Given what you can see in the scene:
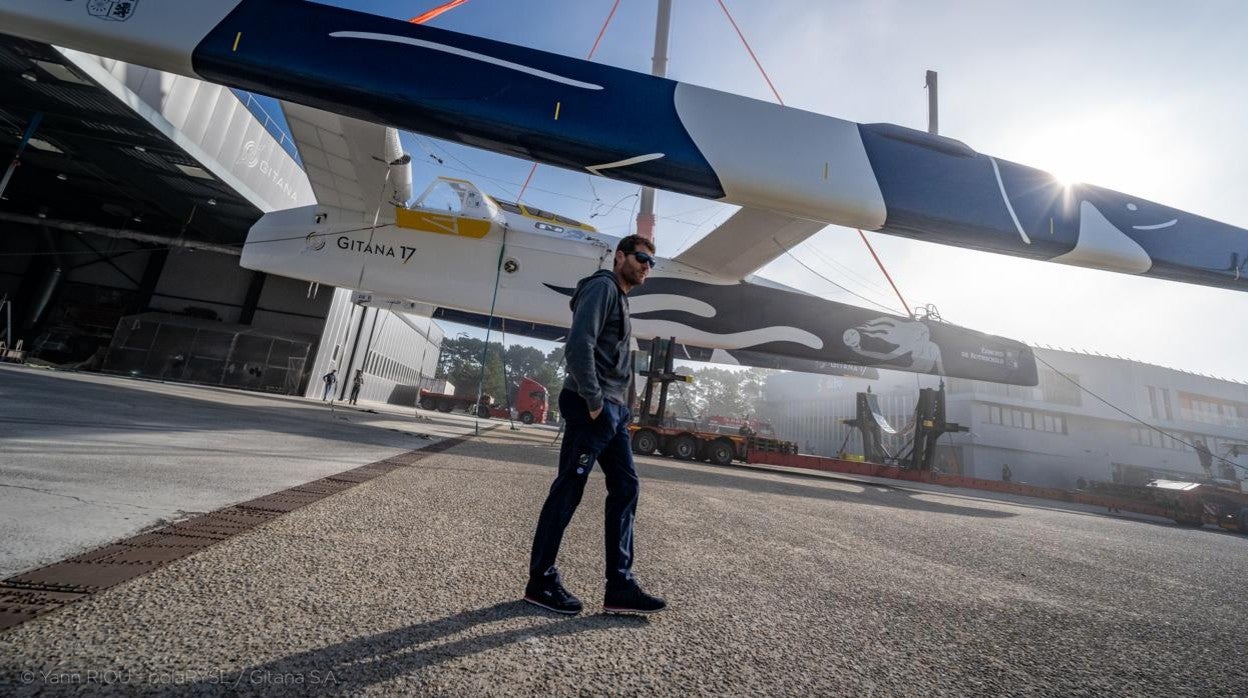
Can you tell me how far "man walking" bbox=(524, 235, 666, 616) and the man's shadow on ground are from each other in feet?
0.22

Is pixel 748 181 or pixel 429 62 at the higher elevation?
pixel 429 62

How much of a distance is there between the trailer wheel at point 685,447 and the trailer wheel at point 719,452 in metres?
0.31

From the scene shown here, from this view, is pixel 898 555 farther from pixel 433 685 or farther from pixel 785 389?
pixel 785 389

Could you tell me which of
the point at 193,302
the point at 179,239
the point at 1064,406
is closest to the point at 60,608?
the point at 179,239

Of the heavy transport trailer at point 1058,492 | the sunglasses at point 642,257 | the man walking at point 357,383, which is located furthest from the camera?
the man walking at point 357,383

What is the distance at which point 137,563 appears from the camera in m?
1.11

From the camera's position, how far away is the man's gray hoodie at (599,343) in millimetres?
1458

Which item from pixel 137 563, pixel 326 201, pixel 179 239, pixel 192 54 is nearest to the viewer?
pixel 137 563

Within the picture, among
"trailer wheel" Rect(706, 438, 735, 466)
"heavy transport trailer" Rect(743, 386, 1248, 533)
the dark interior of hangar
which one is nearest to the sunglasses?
"trailer wheel" Rect(706, 438, 735, 466)

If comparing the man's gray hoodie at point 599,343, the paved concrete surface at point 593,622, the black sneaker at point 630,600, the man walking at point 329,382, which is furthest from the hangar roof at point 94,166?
the black sneaker at point 630,600

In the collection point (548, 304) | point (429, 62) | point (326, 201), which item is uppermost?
point (326, 201)

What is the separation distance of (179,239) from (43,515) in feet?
62.8

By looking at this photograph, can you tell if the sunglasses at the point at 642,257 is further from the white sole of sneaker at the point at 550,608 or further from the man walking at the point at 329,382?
the man walking at the point at 329,382

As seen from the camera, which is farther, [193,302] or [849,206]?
[193,302]
